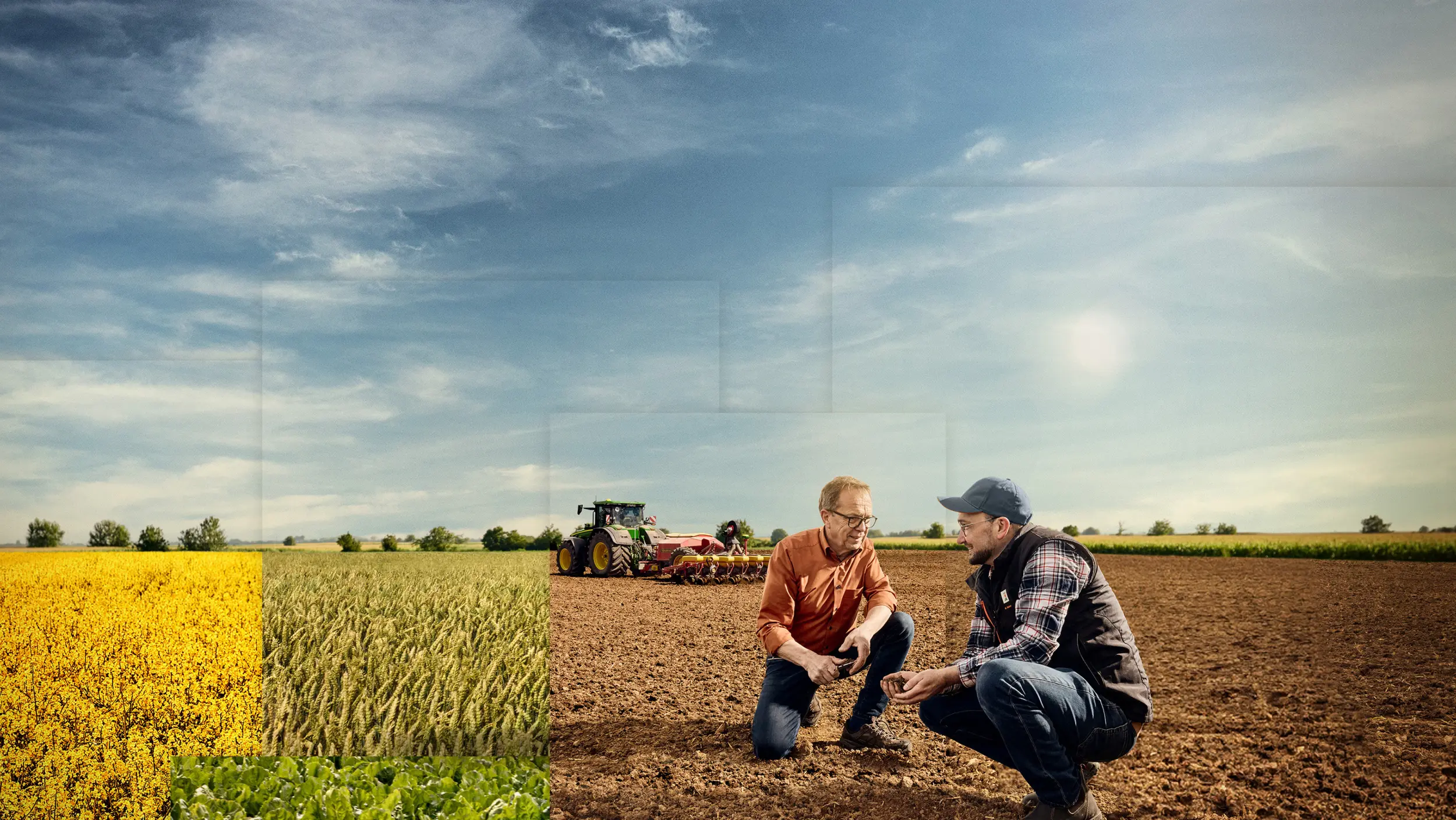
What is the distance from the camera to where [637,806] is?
13.7 ft

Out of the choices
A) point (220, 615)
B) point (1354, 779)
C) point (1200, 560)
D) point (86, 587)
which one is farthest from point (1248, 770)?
point (1200, 560)

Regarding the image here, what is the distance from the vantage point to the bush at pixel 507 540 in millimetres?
5879

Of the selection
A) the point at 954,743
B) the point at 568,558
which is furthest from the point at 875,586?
the point at 568,558

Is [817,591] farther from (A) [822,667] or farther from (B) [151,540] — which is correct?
(B) [151,540]

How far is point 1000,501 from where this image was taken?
3.82 m

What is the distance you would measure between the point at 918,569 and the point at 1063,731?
293 centimetres

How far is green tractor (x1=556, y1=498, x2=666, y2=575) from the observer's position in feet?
19.2

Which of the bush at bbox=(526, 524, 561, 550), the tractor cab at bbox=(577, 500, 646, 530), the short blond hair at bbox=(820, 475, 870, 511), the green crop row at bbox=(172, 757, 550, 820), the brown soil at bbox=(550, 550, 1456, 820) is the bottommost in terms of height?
the green crop row at bbox=(172, 757, 550, 820)

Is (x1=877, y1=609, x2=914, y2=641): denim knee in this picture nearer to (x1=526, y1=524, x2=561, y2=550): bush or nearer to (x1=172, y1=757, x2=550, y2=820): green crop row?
(x1=172, y1=757, x2=550, y2=820): green crop row

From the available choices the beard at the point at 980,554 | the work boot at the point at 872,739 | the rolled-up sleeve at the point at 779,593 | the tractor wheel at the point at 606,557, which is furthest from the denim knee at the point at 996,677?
the tractor wheel at the point at 606,557

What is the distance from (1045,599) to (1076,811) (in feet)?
2.94

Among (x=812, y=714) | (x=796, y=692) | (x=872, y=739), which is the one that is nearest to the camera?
(x=796, y=692)

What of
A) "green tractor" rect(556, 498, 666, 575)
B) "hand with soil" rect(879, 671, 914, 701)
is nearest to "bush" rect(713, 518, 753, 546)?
"green tractor" rect(556, 498, 666, 575)

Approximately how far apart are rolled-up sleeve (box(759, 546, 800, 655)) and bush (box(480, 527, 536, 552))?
1.90 m
